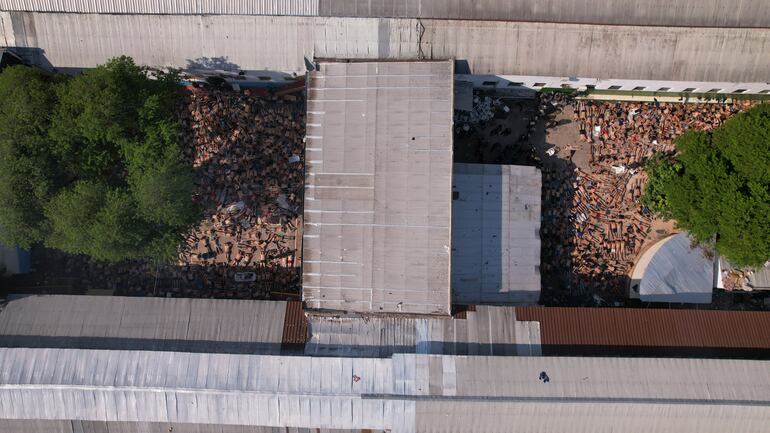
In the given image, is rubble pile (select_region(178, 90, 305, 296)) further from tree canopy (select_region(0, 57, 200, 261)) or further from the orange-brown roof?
the orange-brown roof

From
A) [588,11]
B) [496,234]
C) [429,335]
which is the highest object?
[588,11]

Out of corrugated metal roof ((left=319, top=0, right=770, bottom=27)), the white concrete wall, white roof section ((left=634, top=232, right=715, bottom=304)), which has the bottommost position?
white roof section ((left=634, top=232, right=715, bottom=304))

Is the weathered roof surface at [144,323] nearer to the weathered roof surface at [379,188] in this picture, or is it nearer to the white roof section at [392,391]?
the white roof section at [392,391]

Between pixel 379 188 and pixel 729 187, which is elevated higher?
pixel 729 187

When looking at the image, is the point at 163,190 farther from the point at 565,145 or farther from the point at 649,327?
the point at 649,327

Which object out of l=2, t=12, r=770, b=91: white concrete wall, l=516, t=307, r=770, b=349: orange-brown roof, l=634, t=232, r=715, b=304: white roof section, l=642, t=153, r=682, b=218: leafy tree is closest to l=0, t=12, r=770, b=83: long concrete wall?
Answer: l=2, t=12, r=770, b=91: white concrete wall

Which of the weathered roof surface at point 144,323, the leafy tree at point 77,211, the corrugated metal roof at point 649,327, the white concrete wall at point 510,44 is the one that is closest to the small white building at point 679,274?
the corrugated metal roof at point 649,327

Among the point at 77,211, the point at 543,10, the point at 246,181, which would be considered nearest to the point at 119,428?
the point at 77,211
